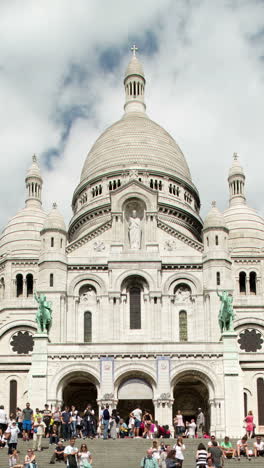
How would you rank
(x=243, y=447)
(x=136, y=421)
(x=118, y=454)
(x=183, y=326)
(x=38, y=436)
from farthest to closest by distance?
(x=183, y=326), (x=136, y=421), (x=118, y=454), (x=38, y=436), (x=243, y=447)

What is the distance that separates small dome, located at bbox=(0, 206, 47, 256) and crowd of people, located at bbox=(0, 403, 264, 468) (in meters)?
23.6

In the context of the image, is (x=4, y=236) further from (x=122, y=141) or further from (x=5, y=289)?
(x=122, y=141)

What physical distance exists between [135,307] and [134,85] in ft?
119

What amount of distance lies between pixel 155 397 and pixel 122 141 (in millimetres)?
33080

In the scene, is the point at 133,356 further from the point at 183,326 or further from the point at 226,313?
the point at 183,326

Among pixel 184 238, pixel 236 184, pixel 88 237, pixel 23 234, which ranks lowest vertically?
pixel 184 238

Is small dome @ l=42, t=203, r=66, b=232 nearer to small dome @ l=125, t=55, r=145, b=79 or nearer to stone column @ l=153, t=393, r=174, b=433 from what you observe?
stone column @ l=153, t=393, r=174, b=433

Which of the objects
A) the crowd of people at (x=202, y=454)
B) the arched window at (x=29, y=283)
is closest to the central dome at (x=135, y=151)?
the arched window at (x=29, y=283)

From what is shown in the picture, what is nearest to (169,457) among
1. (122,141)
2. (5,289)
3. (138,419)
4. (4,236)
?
(138,419)

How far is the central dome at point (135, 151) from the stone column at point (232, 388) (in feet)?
85.8

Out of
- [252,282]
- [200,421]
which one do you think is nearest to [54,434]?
[200,421]

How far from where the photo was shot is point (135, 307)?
57438 mm

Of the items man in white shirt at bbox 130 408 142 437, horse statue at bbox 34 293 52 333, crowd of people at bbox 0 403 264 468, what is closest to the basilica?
horse statue at bbox 34 293 52 333

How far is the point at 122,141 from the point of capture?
258 ft
